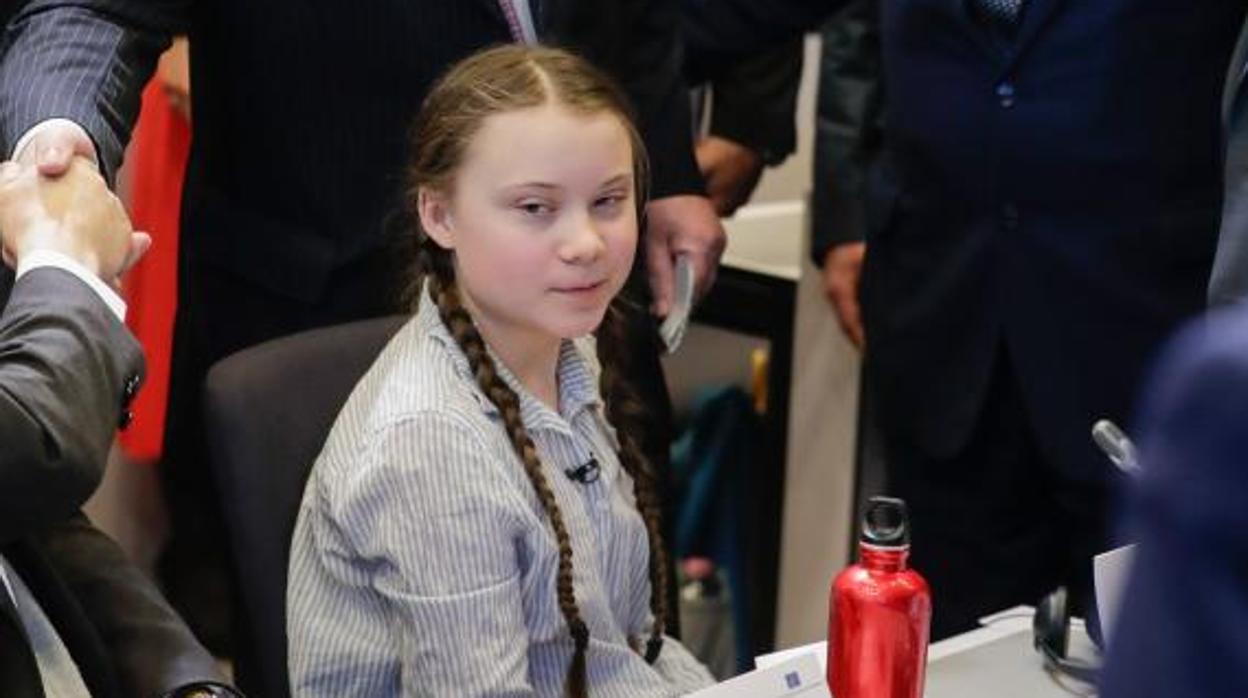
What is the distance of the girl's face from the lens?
174 centimetres

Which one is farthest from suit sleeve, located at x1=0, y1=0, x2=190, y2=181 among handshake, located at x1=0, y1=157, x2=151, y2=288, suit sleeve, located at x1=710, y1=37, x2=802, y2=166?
suit sleeve, located at x1=710, y1=37, x2=802, y2=166

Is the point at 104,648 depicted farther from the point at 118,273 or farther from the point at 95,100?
the point at 95,100

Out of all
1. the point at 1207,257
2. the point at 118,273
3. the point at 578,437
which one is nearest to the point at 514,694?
the point at 578,437

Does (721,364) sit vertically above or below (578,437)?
below

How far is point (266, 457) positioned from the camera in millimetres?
1765

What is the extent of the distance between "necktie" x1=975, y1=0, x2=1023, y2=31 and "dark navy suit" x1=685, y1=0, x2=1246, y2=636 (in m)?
0.01

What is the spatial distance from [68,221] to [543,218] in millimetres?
391

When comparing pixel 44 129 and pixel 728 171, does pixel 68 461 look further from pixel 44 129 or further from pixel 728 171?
pixel 728 171

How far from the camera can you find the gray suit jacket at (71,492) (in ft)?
4.37

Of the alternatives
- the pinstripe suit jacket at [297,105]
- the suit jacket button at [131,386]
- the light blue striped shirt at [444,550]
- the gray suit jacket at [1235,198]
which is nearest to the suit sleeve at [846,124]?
the pinstripe suit jacket at [297,105]

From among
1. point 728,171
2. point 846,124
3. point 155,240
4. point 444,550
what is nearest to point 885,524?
point 444,550

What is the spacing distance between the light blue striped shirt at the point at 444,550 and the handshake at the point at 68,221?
9.9 inches

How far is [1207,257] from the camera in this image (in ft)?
7.24

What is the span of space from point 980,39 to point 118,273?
1.01 metres
